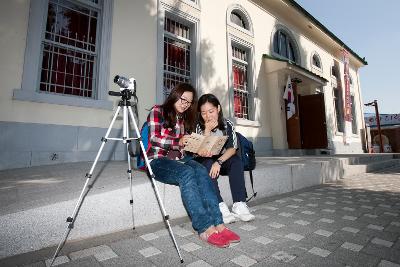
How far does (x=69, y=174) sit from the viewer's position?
325cm

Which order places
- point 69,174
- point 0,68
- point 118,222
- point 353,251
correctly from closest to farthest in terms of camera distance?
1. point 353,251
2. point 118,222
3. point 69,174
4. point 0,68

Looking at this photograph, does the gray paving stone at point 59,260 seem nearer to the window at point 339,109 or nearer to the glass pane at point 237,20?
the glass pane at point 237,20

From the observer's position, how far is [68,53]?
486 centimetres

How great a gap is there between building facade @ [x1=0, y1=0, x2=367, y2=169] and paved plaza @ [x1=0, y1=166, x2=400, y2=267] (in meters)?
3.09

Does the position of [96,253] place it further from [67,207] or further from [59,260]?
[67,207]

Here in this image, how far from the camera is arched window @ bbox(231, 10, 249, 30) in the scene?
860cm

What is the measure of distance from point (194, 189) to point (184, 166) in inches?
11.3

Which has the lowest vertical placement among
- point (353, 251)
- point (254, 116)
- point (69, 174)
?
point (353, 251)

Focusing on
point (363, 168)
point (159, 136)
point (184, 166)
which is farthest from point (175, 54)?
point (363, 168)

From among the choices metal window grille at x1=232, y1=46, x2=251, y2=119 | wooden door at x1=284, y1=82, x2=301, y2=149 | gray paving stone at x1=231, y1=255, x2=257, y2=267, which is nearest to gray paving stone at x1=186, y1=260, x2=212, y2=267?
gray paving stone at x1=231, y1=255, x2=257, y2=267

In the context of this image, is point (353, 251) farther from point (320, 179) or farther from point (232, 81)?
point (232, 81)

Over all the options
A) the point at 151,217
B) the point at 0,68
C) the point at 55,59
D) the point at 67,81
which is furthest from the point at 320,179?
the point at 0,68

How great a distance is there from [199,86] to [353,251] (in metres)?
5.56

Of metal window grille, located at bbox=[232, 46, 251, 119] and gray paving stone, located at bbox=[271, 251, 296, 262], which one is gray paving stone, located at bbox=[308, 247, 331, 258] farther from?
metal window grille, located at bbox=[232, 46, 251, 119]
